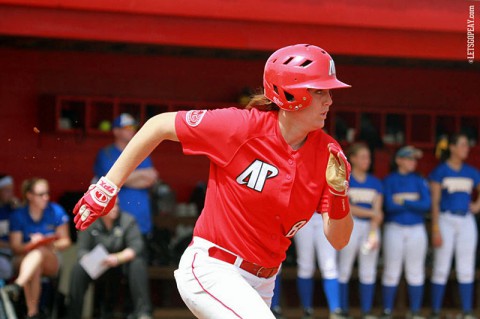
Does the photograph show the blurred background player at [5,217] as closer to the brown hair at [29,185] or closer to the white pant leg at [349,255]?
the brown hair at [29,185]

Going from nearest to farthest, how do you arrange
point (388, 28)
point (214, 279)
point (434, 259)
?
1. point (214, 279)
2. point (388, 28)
3. point (434, 259)

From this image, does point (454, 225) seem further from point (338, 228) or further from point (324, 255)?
point (338, 228)

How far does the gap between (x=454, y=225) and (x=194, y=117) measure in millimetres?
4949

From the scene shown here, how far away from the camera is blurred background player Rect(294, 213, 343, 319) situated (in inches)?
317

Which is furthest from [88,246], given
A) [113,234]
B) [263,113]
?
[263,113]

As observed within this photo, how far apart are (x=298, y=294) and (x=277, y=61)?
16.9 feet

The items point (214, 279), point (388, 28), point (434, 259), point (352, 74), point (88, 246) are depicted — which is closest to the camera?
point (214, 279)

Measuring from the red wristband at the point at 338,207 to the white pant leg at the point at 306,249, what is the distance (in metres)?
4.16

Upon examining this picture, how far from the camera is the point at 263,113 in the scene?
13.5 ft

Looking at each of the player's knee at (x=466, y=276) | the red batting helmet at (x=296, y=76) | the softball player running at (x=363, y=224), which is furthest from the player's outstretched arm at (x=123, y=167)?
the player's knee at (x=466, y=276)

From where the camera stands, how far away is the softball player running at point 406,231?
8.34 meters

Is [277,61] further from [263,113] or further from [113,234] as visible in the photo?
[113,234]

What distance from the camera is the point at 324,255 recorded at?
8.09 m
